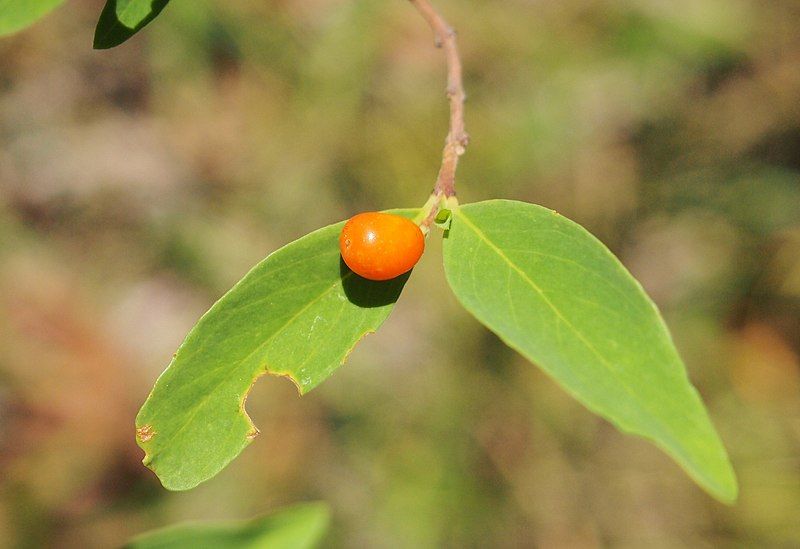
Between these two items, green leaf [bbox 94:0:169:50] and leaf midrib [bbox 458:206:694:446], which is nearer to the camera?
leaf midrib [bbox 458:206:694:446]

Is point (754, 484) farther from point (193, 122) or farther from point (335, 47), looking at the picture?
point (193, 122)

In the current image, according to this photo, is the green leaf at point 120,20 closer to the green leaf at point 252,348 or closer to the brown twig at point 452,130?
the green leaf at point 252,348

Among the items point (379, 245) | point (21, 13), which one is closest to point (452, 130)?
point (379, 245)

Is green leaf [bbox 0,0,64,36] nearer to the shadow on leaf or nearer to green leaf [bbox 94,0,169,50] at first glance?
green leaf [bbox 94,0,169,50]

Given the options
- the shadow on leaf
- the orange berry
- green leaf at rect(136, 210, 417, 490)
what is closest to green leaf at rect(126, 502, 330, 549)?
green leaf at rect(136, 210, 417, 490)

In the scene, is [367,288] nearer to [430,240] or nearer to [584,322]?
[584,322]

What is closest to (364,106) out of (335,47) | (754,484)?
(335,47)

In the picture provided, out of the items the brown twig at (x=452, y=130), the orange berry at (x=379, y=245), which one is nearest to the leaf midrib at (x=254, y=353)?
the orange berry at (x=379, y=245)
